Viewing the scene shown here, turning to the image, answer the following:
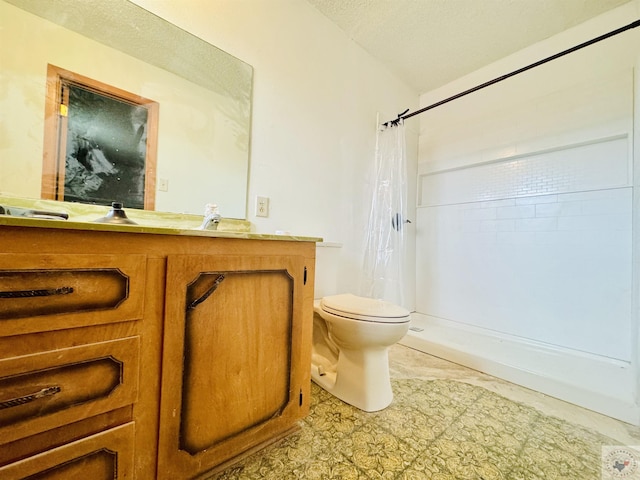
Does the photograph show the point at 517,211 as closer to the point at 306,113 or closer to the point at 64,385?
the point at 306,113

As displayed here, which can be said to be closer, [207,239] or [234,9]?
[207,239]

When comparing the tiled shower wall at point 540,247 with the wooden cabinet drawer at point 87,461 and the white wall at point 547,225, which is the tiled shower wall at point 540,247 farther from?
the wooden cabinet drawer at point 87,461

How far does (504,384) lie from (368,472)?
106 cm

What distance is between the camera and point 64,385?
1.70ft

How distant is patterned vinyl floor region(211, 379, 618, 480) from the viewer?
821mm

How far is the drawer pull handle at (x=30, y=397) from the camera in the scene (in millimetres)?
466

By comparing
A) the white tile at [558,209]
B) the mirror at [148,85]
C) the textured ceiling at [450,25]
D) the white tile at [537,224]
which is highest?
the textured ceiling at [450,25]

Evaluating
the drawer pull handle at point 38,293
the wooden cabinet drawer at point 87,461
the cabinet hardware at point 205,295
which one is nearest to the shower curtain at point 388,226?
the cabinet hardware at point 205,295

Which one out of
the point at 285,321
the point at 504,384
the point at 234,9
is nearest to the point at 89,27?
the point at 234,9

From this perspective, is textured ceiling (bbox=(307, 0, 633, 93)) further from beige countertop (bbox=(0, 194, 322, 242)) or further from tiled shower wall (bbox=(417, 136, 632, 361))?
beige countertop (bbox=(0, 194, 322, 242))

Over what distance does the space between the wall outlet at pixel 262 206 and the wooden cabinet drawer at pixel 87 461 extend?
1.02m

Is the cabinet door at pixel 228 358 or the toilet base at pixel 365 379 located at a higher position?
the cabinet door at pixel 228 358

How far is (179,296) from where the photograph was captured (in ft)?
2.13

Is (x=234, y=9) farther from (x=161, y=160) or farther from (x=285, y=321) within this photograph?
(x=285, y=321)
